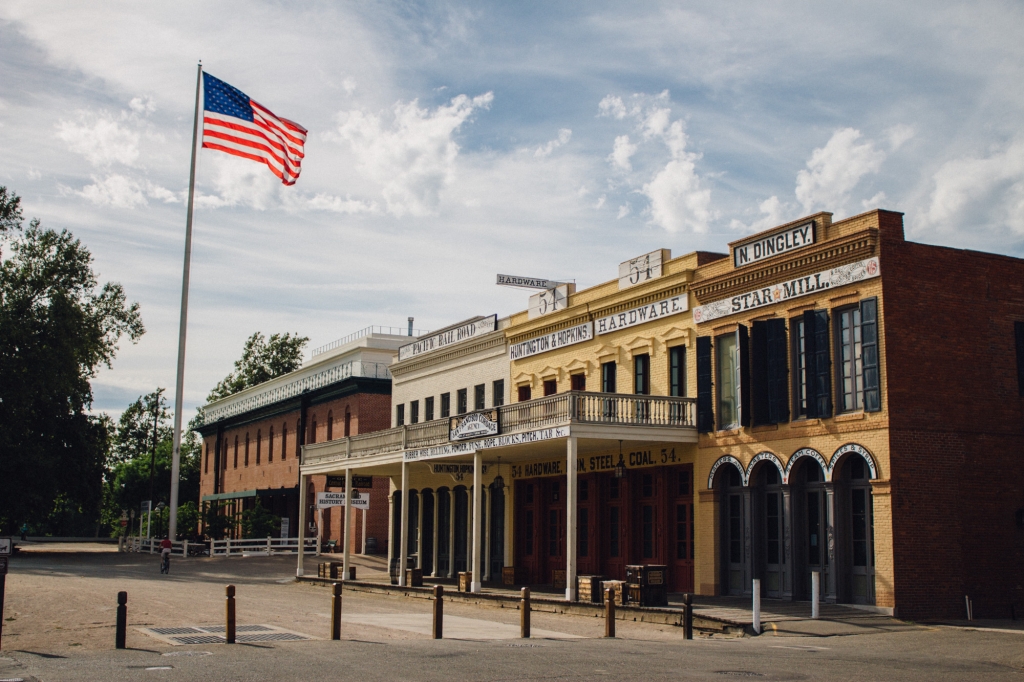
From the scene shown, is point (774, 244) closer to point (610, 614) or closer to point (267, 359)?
point (610, 614)

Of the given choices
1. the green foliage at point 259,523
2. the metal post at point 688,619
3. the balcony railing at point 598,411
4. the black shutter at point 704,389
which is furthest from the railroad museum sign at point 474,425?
the green foliage at point 259,523

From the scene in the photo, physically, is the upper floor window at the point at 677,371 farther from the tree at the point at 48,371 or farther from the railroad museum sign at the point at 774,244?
the tree at the point at 48,371

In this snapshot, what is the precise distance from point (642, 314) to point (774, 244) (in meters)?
5.27

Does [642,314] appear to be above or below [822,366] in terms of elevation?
above

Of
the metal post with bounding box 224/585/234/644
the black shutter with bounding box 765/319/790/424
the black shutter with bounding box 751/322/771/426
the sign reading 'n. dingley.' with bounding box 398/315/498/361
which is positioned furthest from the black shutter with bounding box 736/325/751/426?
the metal post with bounding box 224/585/234/644

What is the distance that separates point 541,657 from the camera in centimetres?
1493

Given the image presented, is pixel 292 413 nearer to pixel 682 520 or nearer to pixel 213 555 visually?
pixel 213 555

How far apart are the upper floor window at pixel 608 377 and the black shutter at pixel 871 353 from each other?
9.23m

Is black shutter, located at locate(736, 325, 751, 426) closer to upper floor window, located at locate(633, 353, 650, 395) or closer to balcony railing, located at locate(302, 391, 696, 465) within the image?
balcony railing, located at locate(302, 391, 696, 465)

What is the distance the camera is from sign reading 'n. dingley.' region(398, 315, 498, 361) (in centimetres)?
3644

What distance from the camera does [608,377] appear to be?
3066 cm

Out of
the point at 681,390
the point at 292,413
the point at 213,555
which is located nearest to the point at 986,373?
the point at 681,390

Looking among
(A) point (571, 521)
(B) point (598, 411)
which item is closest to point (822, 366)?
(B) point (598, 411)

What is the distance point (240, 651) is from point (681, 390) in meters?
15.2
